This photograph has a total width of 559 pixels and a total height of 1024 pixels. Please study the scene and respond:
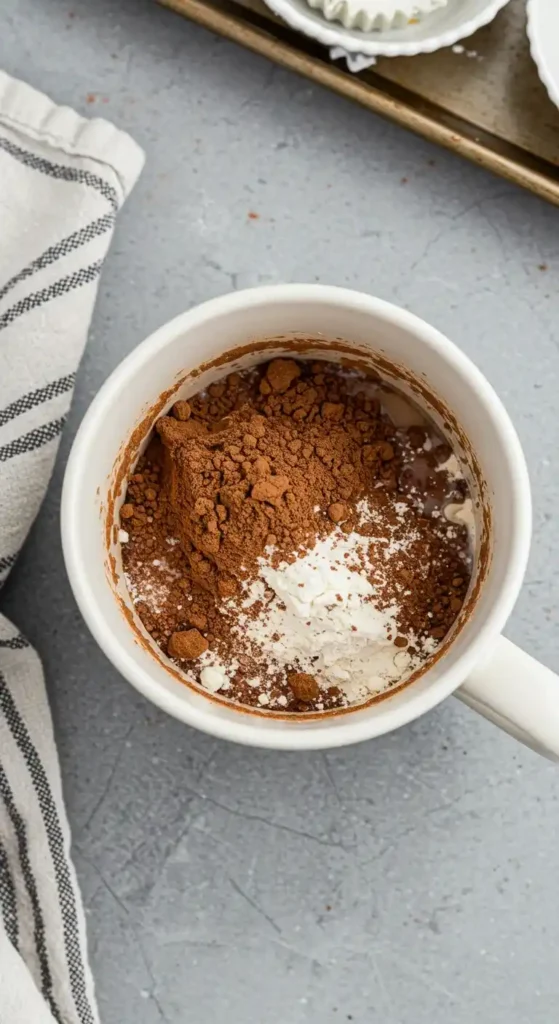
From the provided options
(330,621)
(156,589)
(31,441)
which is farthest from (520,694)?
(31,441)

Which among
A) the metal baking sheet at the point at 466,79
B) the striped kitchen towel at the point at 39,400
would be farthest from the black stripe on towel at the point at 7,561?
the metal baking sheet at the point at 466,79

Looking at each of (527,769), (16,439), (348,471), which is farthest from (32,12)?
(527,769)

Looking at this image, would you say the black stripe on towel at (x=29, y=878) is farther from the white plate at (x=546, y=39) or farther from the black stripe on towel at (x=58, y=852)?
the white plate at (x=546, y=39)

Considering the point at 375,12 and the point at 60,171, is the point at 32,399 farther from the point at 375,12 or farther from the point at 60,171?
the point at 375,12

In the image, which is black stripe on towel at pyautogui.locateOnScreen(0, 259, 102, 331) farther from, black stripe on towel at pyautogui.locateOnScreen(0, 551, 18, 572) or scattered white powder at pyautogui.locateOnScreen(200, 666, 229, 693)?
scattered white powder at pyautogui.locateOnScreen(200, 666, 229, 693)

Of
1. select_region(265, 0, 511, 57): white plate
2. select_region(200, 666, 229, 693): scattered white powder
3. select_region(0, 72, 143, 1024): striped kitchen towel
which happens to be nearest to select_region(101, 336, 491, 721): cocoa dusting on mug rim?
select_region(200, 666, 229, 693): scattered white powder

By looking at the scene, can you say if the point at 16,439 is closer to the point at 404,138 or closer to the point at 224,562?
the point at 224,562
